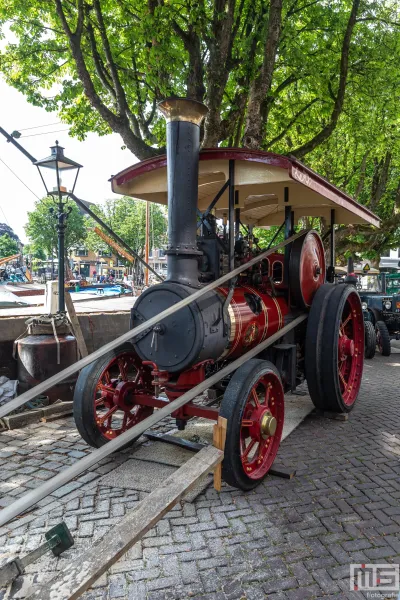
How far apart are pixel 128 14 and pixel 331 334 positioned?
602 centimetres

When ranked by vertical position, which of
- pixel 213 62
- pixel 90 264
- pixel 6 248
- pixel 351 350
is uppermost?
Result: pixel 6 248

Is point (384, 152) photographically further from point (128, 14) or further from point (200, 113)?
point (200, 113)

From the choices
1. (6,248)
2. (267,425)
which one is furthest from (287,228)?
(6,248)

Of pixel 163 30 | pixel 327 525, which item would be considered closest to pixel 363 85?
pixel 163 30

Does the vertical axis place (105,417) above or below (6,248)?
below

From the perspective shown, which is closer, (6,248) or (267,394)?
(267,394)

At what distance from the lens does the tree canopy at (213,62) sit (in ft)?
21.1

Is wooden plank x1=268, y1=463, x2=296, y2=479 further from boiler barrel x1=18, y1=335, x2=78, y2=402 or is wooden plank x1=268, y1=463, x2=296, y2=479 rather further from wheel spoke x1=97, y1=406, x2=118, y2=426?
boiler barrel x1=18, y1=335, x2=78, y2=402

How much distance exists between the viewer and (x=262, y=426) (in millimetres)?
3131

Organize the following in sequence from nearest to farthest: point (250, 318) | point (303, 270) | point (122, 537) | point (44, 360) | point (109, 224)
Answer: point (122, 537)
point (250, 318)
point (303, 270)
point (44, 360)
point (109, 224)

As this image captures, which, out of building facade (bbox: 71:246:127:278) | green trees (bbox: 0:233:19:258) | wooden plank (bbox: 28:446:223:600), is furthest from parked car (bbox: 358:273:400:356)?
green trees (bbox: 0:233:19:258)

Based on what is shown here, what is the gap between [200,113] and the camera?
3.24 m

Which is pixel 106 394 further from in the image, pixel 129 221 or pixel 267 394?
pixel 129 221

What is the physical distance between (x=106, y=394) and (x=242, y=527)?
1.50 meters
